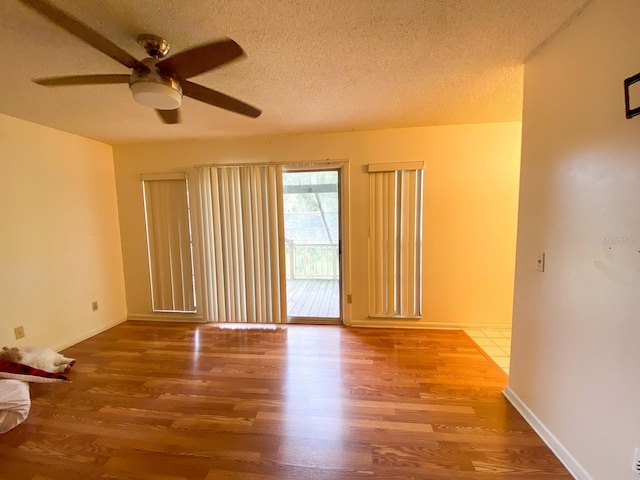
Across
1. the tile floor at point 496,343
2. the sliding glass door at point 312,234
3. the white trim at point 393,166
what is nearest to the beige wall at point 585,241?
the tile floor at point 496,343

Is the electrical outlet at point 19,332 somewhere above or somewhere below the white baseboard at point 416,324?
above

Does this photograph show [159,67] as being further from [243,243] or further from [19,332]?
[19,332]

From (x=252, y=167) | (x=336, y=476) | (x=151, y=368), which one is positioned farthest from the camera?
(x=252, y=167)

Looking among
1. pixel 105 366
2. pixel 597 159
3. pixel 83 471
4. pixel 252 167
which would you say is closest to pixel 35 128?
pixel 252 167

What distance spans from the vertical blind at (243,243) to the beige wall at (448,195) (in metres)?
0.28

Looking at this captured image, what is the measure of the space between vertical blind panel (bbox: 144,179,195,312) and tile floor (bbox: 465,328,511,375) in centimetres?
330

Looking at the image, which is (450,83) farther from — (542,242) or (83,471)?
(83,471)

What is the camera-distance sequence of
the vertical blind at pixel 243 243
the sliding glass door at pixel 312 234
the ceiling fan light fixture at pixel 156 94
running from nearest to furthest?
the ceiling fan light fixture at pixel 156 94 < the vertical blind at pixel 243 243 < the sliding glass door at pixel 312 234

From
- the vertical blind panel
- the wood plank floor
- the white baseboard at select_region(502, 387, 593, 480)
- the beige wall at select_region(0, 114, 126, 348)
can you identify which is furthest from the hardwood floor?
the wood plank floor

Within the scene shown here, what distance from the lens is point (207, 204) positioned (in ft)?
10.1

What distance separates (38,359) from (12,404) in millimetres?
641

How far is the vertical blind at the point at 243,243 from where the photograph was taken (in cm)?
300

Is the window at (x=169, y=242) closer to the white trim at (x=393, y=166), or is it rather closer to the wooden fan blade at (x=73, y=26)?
the wooden fan blade at (x=73, y=26)

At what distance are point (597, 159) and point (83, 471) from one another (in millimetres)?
2871
